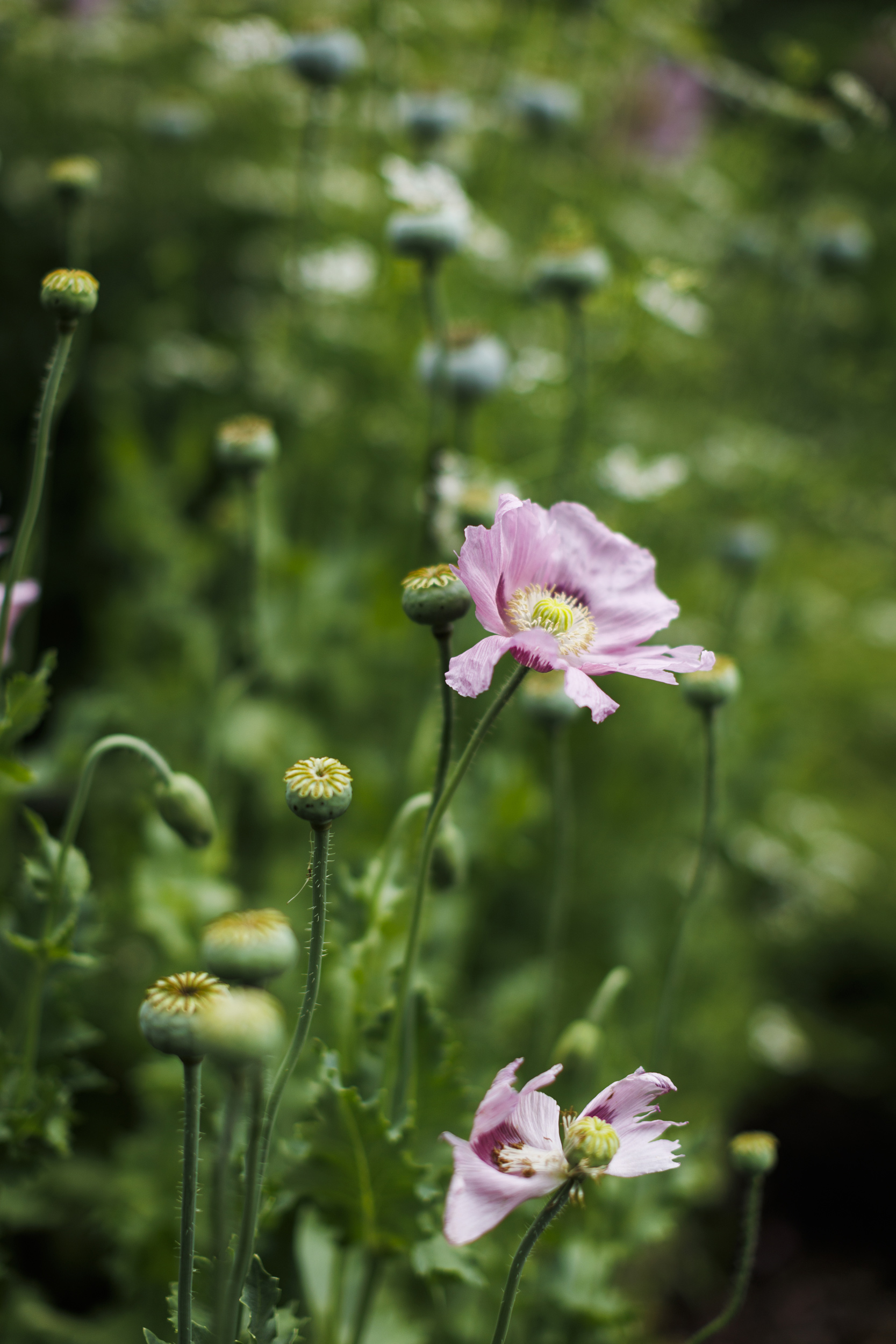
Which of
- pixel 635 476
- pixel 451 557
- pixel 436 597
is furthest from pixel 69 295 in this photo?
pixel 635 476

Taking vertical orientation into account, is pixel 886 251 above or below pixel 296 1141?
above

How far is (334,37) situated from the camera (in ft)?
4.07

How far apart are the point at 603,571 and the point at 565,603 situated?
0.17 feet

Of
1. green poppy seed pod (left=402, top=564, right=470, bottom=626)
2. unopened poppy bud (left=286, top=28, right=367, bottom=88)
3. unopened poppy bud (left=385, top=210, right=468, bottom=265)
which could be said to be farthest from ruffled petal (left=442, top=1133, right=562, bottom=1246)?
unopened poppy bud (left=286, top=28, right=367, bottom=88)

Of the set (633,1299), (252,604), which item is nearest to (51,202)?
(252,604)

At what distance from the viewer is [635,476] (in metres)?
1.26

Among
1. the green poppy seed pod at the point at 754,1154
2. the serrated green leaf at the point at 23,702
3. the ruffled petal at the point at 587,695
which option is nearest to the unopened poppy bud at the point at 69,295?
the serrated green leaf at the point at 23,702

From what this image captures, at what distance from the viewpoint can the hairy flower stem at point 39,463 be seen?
1.87ft

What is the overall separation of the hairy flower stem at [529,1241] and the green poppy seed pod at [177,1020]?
0.52 ft

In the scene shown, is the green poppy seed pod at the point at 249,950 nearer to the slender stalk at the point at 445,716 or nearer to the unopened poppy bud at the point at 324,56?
the slender stalk at the point at 445,716

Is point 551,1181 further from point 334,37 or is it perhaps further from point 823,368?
point 823,368

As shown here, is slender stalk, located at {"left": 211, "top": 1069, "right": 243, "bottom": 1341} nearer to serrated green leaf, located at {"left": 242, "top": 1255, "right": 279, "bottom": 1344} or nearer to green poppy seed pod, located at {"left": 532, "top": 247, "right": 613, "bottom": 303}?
serrated green leaf, located at {"left": 242, "top": 1255, "right": 279, "bottom": 1344}

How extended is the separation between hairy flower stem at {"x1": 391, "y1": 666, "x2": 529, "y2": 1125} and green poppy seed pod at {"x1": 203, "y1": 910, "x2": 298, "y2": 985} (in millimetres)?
121

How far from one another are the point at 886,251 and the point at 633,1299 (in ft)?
5.59
